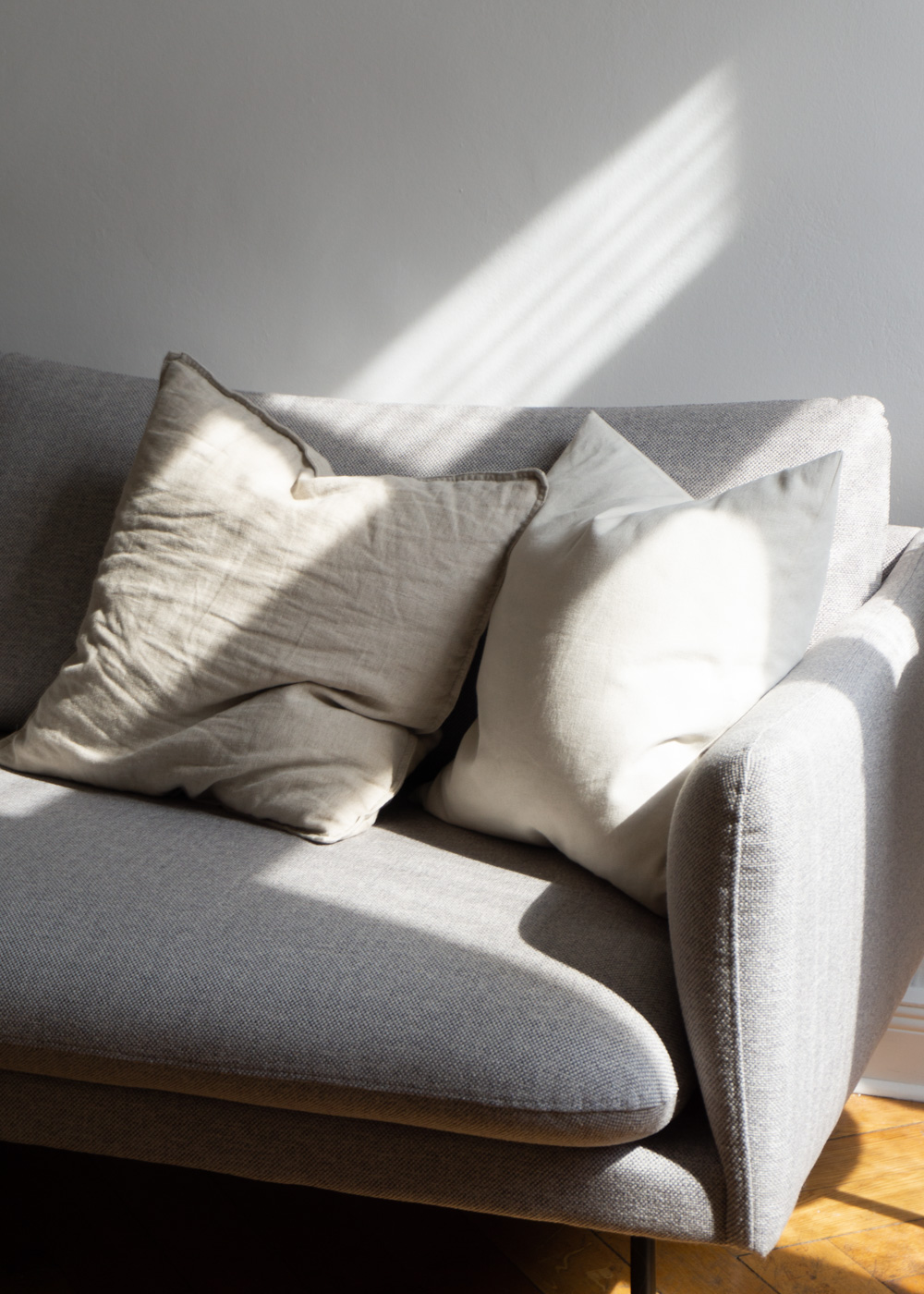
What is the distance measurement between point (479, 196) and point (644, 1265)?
4.85 ft

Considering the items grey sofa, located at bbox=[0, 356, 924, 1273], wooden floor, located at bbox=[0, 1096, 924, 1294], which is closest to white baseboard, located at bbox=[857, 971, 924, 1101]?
wooden floor, located at bbox=[0, 1096, 924, 1294]

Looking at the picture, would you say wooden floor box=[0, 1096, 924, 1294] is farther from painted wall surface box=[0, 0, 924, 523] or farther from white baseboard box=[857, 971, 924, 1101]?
painted wall surface box=[0, 0, 924, 523]

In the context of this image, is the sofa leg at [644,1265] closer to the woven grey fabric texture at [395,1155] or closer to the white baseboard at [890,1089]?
the woven grey fabric texture at [395,1155]

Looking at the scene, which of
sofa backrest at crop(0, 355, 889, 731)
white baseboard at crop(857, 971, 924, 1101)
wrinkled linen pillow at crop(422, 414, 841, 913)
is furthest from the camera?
white baseboard at crop(857, 971, 924, 1101)

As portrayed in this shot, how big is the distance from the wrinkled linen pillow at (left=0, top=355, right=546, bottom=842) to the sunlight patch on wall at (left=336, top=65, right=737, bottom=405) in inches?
18.8

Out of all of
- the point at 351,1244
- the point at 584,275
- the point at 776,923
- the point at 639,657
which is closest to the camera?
the point at 776,923

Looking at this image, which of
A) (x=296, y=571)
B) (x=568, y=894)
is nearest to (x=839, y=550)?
(x=568, y=894)

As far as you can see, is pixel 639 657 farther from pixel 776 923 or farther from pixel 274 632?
pixel 274 632

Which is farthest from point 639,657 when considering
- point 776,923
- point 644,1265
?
point 644,1265

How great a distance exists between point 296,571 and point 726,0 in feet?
3.46

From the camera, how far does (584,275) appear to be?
1626 millimetres

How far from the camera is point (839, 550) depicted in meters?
1.24

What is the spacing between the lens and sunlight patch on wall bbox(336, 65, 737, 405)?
1.54m

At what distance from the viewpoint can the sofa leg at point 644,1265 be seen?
909 millimetres
